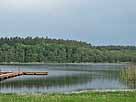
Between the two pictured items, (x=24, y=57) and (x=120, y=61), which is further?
(x=120, y=61)

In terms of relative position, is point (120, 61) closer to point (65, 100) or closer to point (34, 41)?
point (34, 41)

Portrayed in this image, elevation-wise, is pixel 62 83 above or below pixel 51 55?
below

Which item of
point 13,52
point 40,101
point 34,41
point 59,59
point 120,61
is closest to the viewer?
point 40,101

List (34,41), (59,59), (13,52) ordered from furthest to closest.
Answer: (34,41) < (59,59) < (13,52)

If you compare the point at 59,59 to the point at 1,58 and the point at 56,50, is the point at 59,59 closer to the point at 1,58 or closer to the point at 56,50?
the point at 56,50

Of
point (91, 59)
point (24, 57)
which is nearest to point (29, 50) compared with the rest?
point (24, 57)

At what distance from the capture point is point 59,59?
16088cm

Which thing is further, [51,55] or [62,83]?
[51,55]

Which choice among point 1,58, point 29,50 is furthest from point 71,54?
point 1,58

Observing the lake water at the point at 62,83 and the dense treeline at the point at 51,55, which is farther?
the dense treeline at the point at 51,55

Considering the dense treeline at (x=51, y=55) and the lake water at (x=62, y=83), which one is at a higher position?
the dense treeline at (x=51, y=55)

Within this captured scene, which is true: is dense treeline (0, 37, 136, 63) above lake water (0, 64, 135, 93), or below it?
above

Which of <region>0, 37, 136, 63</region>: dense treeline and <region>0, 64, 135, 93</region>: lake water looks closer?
<region>0, 64, 135, 93</region>: lake water

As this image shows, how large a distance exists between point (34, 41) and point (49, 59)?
39.2m
